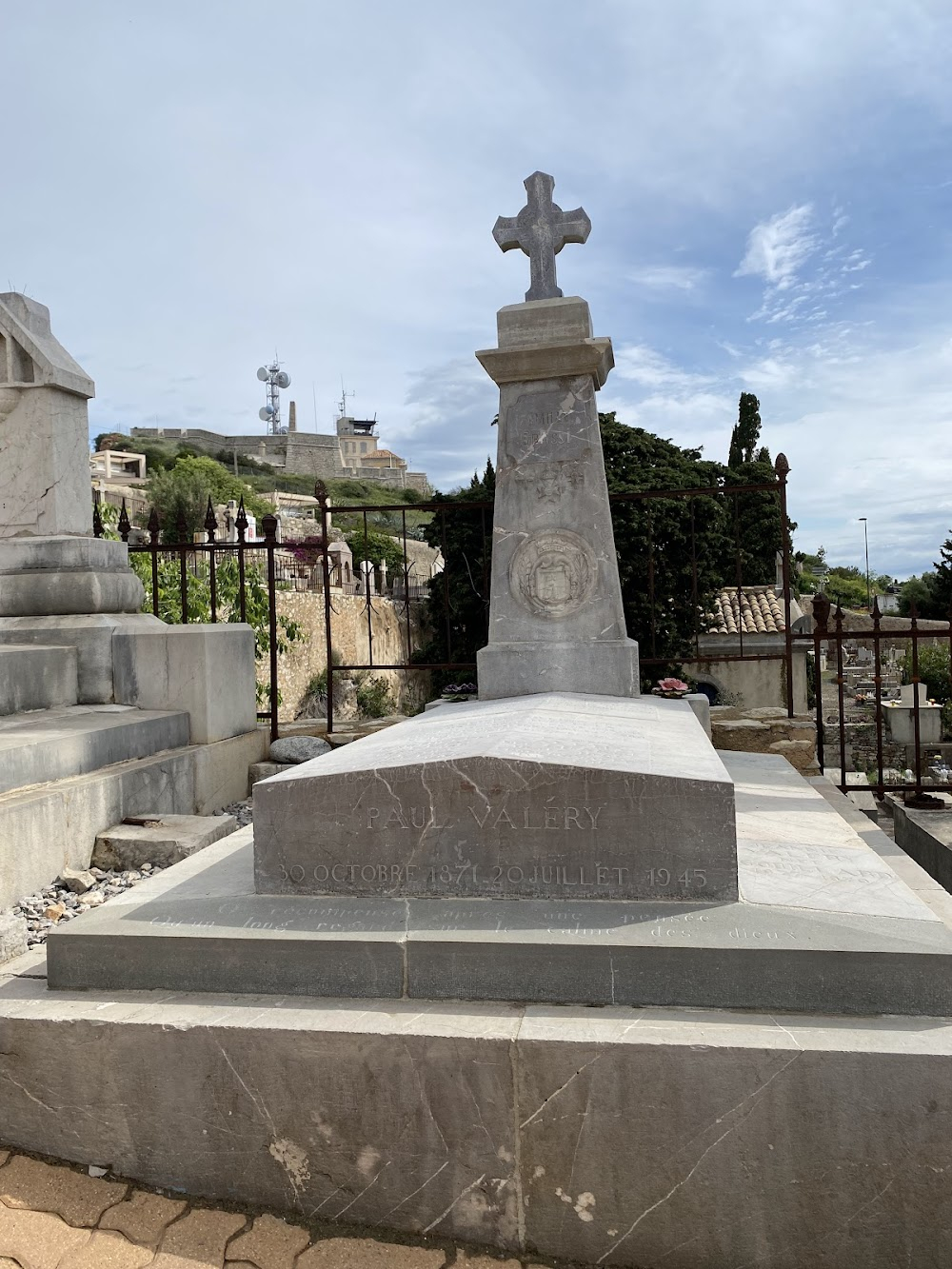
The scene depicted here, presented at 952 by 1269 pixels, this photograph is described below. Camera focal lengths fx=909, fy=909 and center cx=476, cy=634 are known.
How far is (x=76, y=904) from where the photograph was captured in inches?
149

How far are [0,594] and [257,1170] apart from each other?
14.5 ft

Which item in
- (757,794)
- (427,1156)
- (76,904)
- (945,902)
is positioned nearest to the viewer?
(427,1156)

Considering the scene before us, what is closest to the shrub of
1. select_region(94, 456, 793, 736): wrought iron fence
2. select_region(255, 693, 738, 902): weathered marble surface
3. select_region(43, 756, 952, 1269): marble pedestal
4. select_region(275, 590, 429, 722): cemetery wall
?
select_region(275, 590, 429, 722): cemetery wall

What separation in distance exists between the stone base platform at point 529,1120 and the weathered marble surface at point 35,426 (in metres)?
4.01

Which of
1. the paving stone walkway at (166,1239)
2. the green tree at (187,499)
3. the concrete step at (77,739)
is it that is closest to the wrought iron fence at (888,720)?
the concrete step at (77,739)

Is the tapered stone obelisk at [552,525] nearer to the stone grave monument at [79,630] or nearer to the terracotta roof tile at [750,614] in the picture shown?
the stone grave monument at [79,630]

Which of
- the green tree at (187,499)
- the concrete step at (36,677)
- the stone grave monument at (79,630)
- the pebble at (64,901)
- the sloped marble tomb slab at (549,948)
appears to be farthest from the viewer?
the green tree at (187,499)

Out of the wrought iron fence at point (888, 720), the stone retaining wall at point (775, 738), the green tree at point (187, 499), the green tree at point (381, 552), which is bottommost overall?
the wrought iron fence at point (888, 720)

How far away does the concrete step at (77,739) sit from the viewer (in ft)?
13.4

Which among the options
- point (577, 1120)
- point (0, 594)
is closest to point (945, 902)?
point (577, 1120)

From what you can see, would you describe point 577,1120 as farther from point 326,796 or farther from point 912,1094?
point 326,796

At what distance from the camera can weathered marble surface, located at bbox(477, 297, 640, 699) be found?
525 centimetres

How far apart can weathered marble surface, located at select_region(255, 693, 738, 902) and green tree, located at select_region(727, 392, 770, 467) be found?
3989cm

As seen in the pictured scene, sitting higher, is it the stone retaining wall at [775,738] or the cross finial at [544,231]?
the cross finial at [544,231]
